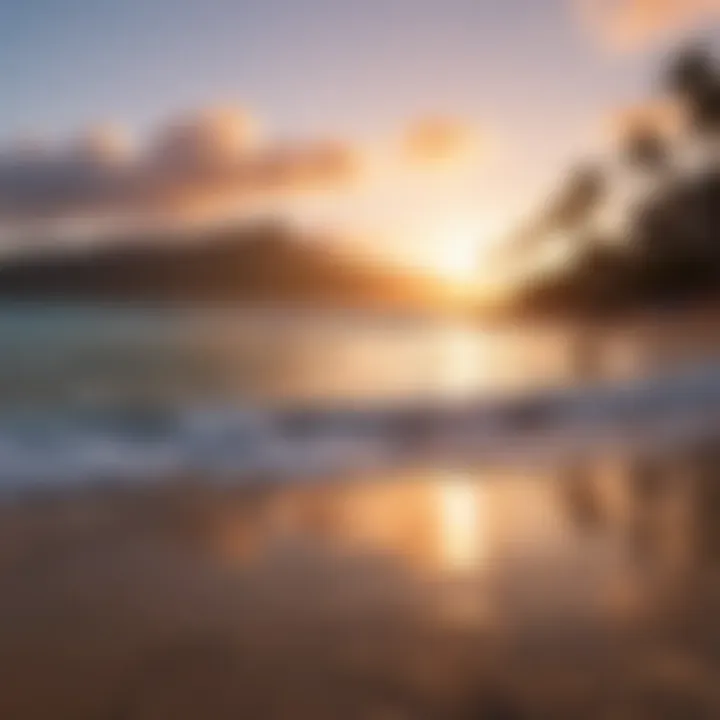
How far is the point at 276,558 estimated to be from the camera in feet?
6.84

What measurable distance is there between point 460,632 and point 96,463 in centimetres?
221

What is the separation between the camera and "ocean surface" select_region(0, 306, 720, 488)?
350cm

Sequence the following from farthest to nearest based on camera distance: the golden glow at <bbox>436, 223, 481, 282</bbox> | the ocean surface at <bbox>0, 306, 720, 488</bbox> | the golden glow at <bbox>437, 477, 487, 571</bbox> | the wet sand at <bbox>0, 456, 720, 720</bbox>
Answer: the golden glow at <bbox>436, 223, 481, 282</bbox> → the ocean surface at <bbox>0, 306, 720, 488</bbox> → the golden glow at <bbox>437, 477, 487, 571</bbox> → the wet sand at <bbox>0, 456, 720, 720</bbox>

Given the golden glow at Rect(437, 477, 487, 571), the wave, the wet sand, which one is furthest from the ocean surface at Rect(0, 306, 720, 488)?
the wet sand

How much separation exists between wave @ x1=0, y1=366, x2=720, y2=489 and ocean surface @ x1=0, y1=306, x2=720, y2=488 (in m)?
0.01

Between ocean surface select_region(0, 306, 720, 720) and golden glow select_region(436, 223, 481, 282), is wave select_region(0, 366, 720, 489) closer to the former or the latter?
ocean surface select_region(0, 306, 720, 720)

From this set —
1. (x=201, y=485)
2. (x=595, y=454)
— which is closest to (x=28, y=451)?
(x=201, y=485)

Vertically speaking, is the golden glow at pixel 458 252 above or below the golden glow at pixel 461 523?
above

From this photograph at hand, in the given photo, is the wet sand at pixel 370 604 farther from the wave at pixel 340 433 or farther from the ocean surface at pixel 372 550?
the wave at pixel 340 433

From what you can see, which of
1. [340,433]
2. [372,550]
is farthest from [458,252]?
[372,550]

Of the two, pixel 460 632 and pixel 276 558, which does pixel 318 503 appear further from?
pixel 460 632

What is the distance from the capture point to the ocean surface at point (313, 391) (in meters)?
3.50

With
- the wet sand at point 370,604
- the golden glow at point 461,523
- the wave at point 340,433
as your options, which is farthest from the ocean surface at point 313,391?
the wet sand at point 370,604

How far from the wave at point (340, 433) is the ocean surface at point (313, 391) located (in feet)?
0.05
